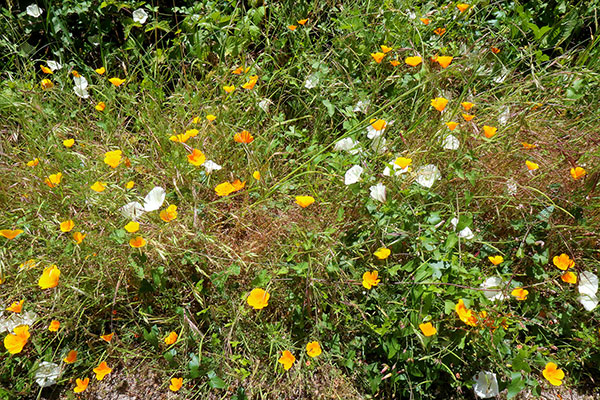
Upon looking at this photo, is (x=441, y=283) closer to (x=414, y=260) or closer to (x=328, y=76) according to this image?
(x=414, y=260)

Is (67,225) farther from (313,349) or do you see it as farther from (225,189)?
(313,349)

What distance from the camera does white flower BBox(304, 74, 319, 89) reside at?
207 centimetres

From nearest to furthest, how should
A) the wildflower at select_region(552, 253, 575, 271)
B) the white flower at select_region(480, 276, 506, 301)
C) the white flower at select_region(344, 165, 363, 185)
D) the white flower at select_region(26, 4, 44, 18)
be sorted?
the white flower at select_region(480, 276, 506, 301)
the wildflower at select_region(552, 253, 575, 271)
the white flower at select_region(344, 165, 363, 185)
the white flower at select_region(26, 4, 44, 18)

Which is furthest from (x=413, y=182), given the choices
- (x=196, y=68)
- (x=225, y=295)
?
(x=196, y=68)

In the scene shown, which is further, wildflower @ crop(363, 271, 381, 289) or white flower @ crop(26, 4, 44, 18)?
white flower @ crop(26, 4, 44, 18)

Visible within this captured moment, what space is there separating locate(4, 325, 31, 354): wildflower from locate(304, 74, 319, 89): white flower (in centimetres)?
150

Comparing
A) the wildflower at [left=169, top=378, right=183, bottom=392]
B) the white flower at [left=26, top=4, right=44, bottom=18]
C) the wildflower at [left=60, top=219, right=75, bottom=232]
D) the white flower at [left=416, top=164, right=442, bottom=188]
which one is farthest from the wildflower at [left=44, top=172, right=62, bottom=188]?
the white flower at [left=416, top=164, right=442, bottom=188]

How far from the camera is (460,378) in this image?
58.4 inches

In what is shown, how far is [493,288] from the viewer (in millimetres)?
1393

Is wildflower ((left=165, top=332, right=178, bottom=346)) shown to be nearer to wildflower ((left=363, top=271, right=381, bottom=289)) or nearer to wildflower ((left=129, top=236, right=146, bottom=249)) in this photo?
wildflower ((left=129, top=236, right=146, bottom=249))

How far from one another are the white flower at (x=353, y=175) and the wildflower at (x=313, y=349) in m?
0.58

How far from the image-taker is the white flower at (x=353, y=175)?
1628mm

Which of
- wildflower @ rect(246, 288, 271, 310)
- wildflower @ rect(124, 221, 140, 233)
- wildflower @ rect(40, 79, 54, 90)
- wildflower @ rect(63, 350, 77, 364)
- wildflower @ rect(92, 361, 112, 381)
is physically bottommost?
wildflower @ rect(92, 361, 112, 381)

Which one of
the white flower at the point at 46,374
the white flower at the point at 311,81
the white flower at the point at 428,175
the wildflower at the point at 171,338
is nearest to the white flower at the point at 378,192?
the white flower at the point at 428,175
